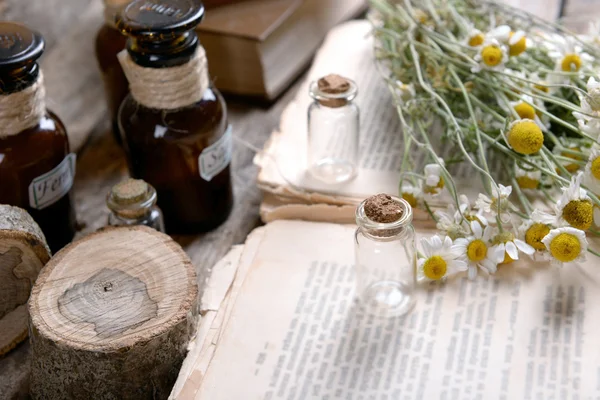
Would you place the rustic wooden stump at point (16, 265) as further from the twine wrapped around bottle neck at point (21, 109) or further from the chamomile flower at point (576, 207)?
the chamomile flower at point (576, 207)

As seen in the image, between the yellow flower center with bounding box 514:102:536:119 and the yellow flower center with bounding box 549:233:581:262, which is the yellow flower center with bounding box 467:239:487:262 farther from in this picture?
the yellow flower center with bounding box 514:102:536:119

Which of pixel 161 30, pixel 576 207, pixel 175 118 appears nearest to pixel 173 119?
pixel 175 118

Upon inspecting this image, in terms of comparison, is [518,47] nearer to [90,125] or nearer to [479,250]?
[479,250]

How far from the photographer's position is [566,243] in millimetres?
Result: 696

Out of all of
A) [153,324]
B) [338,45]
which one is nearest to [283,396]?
[153,324]

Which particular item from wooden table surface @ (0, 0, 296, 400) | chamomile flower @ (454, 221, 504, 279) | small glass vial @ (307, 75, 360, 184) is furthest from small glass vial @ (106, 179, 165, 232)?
chamomile flower @ (454, 221, 504, 279)

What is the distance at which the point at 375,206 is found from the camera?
2.28 feet

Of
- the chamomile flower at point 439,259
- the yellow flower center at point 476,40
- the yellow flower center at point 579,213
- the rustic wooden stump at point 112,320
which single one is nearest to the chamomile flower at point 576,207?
the yellow flower center at point 579,213

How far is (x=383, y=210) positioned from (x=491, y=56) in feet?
0.79

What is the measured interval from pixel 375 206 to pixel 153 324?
227mm

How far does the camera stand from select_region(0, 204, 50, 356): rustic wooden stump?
0.71 m

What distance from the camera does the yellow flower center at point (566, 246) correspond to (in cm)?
70

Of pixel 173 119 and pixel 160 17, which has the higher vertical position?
pixel 160 17

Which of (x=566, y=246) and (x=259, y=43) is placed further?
(x=259, y=43)
